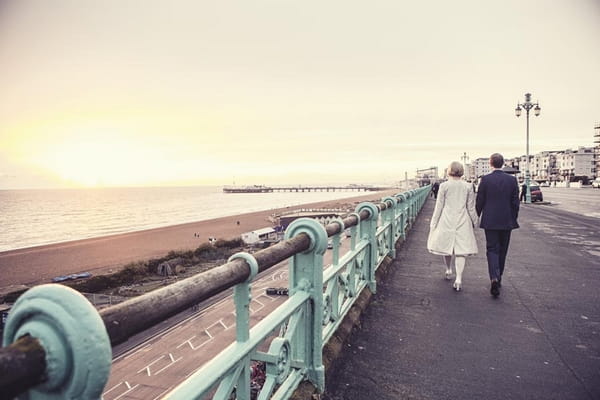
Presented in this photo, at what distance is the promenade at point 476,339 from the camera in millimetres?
2990

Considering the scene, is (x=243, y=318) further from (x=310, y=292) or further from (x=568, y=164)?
(x=568, y=164)

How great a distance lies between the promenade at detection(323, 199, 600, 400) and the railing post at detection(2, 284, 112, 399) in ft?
7.25

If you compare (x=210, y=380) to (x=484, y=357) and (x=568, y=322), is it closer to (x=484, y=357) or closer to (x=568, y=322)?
(x=484, y=357)

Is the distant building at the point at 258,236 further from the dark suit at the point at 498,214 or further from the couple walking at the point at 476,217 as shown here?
the dark suit at the point at 498,214

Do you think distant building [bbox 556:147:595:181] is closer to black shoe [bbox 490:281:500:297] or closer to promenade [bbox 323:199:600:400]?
promenade [bbox 323:199:600:400]

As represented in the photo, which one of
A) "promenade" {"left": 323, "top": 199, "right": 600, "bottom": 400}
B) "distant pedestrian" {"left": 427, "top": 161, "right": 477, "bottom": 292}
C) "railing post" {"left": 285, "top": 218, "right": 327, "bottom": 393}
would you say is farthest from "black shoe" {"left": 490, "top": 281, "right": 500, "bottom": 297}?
"railing post" {"left": 285, "top": 218, "right": 327, "bottom": 393}

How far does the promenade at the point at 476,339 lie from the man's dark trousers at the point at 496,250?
0.34 metres

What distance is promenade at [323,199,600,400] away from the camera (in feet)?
9.81

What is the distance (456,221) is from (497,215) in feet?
1.83

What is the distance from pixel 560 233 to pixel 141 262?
86.0 ft

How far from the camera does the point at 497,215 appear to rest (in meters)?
5.32

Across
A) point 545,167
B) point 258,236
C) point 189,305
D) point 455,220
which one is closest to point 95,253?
point 258,236

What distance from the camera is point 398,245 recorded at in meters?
8.36

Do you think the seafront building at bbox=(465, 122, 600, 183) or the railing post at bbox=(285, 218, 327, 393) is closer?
the railing post at bbox=(285, 218, 327, 393)
